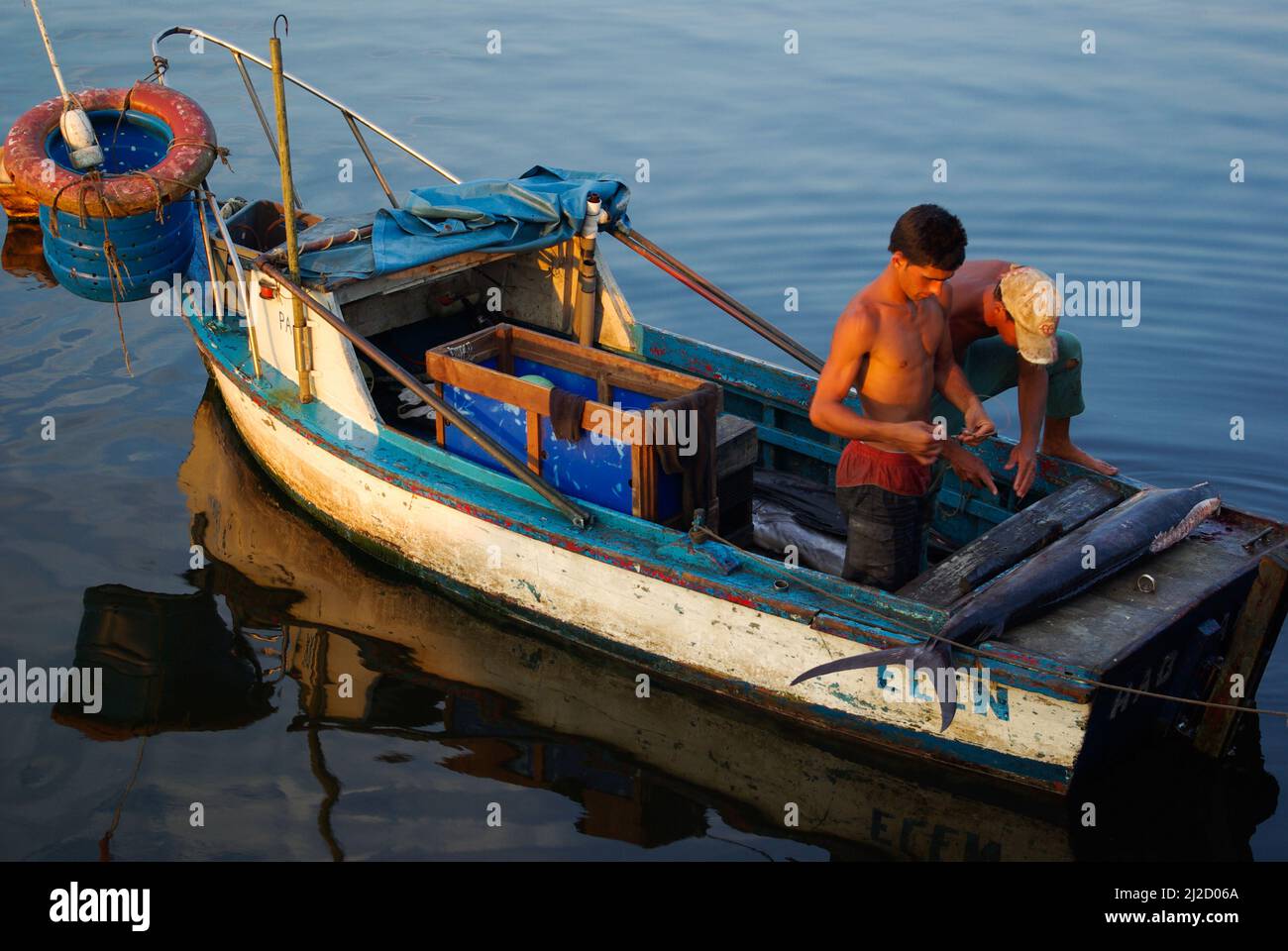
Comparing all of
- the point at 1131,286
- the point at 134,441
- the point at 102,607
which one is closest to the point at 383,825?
the point at 102,607

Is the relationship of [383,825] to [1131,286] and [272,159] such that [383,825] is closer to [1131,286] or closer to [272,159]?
[1131,286]

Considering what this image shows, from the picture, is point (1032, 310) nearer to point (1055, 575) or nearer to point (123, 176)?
point (1055, 575)

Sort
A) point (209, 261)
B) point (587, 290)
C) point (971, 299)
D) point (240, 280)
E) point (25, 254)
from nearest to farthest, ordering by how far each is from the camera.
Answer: point (971, 299) < point (240, 280) < point (587, 290) < point (209, 261) < point (25, 254)

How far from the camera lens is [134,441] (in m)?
10.2

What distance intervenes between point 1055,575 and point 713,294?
294 centimetres

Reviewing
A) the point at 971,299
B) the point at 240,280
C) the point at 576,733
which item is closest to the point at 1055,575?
the point at 971,299

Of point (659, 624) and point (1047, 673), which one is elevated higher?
point (1047, 673)

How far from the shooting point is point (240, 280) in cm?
838

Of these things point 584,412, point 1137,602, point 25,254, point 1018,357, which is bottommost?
point 1137,602

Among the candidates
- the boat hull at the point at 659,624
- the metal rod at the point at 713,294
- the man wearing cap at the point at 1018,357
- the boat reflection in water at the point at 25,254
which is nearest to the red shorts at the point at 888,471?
the man wearing cap at the point at 1018,357

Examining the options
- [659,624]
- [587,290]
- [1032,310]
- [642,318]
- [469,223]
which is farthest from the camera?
[642,318]

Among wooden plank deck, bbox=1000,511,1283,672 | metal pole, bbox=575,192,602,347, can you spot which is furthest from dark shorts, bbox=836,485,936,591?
metal pole, bbox=575,192,602,347

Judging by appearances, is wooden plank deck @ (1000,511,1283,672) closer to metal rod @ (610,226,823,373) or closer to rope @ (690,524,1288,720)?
rope @ (690,524,1288,720)

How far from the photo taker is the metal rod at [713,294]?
26.2 feet
